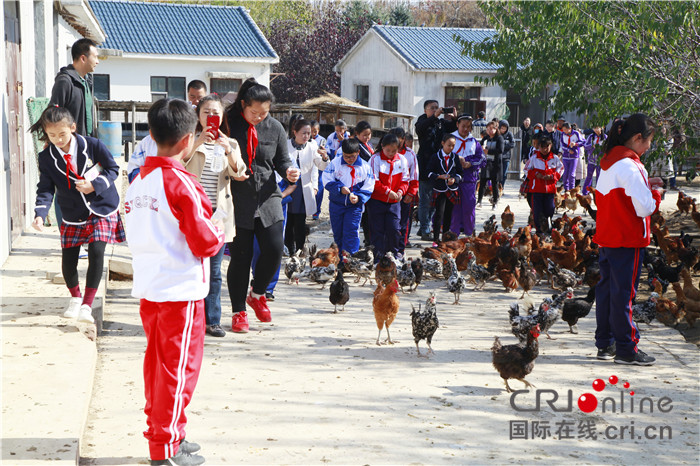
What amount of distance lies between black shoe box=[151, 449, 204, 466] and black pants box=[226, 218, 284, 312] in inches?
108

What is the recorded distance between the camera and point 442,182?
12359 millimetres

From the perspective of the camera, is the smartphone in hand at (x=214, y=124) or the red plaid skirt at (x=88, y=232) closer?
the smartphone in hand at (x=214, y=124)

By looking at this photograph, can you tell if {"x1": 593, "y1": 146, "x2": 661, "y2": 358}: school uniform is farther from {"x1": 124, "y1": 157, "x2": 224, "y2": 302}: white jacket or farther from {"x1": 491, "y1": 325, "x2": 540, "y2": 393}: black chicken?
{"x1": 124, "y1": 157, "x2": 224, "y2": 302}: white jacket

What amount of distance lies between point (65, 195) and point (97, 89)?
92.0ft

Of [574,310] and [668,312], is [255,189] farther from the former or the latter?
[668,312]

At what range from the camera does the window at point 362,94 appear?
37625 millimetres

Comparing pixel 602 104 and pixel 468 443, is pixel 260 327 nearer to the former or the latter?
pixel 468 443

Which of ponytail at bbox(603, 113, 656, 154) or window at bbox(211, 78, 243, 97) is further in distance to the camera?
window at bbox(211, 78, 243, 97)

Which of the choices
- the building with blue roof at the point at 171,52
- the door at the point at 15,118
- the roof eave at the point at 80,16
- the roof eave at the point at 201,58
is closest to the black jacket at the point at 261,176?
the door at the point at 15,118

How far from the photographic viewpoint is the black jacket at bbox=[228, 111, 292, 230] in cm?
659

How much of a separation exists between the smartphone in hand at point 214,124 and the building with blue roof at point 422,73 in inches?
1063

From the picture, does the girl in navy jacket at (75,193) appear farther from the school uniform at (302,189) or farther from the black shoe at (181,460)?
the school uniform at (302,189)

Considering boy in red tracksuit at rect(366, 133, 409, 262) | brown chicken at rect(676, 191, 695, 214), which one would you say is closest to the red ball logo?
boy in red tracksuit at rect(366, 133, 409, 262)

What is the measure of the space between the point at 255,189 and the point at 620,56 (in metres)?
6.27
